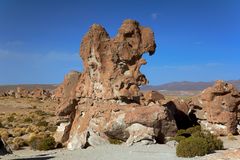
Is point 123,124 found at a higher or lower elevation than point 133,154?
higher

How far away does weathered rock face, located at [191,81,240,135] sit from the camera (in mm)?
26047

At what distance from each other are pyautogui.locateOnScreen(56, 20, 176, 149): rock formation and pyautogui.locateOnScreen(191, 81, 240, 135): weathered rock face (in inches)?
218

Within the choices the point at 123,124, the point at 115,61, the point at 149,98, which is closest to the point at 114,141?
the point at 123,124

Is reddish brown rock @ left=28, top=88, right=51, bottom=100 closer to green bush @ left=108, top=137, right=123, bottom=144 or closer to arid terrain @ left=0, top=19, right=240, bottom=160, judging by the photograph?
arid terrain @ left=0, top=19, right=240, bottom=160

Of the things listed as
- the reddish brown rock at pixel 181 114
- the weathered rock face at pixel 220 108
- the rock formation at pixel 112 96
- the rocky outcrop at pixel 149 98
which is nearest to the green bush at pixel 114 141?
the rock formation at pixel 112 96

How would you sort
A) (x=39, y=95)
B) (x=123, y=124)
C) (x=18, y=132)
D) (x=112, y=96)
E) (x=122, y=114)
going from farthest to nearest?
(x=39, y=95) → (x=18, y=132) → (x=112, y=96) → (x=122, y=114) → (x=123, y=124)

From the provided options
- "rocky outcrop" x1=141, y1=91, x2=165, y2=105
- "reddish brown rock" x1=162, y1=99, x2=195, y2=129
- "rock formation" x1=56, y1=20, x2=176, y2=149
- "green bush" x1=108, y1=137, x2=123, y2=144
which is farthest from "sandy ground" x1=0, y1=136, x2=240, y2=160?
"reddish brown rock" x1=162, y1=99, x2=195, y2=129

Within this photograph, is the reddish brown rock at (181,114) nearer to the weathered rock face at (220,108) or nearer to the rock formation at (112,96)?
the weathered rock face at (220,108)

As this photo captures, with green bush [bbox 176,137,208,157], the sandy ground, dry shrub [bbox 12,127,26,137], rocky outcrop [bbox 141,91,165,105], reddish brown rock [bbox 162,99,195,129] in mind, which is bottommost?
dry shrub [bbox 12,127,26,137]

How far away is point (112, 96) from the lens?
875 inches

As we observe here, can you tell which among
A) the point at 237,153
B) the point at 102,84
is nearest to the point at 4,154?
the point at 102,84

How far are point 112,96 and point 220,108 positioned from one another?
846cm

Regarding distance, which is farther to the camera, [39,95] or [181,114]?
[39,95]

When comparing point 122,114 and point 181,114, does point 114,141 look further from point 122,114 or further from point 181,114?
point 181,114
